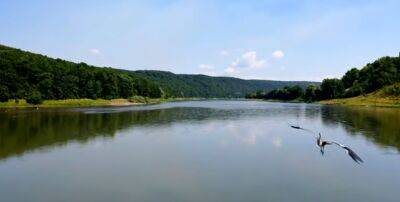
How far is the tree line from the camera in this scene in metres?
133

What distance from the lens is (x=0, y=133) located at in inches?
2205

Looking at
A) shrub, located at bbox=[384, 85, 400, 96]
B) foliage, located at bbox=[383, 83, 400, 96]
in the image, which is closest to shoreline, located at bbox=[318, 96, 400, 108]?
foliage, located at bbox=[383, 83, 400, 96]

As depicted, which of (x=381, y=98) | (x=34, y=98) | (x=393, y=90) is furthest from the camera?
(x=393, y=90)

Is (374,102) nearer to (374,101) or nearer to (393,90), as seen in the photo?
(374,101)

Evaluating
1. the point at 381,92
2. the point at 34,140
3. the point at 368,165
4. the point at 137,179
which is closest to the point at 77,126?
the point at 34,140

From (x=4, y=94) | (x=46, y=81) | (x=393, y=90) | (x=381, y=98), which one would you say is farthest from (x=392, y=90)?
(x=4, y=94)

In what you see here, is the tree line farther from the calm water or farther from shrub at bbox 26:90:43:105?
the calm water

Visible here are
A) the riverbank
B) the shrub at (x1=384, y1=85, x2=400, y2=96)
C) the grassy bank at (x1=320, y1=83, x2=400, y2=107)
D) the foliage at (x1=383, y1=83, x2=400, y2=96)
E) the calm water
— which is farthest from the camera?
the foliage at (x1=383, y1=83, x2=400, y2=96)

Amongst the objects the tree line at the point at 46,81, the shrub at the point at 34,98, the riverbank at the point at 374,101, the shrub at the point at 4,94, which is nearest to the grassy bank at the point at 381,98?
the riverbank at the point at 374,101

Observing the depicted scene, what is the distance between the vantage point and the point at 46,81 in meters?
146

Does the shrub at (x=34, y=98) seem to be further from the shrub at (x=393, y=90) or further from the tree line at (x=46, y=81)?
the shrub at (x=393, y=90)

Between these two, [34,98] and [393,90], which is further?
[393,90]

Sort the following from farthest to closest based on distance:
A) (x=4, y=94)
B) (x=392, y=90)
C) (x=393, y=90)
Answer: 1. (x=392, y=90)
2. (x=393, y=90)
3. (x=4, y=94)

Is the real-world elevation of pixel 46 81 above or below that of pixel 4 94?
above
